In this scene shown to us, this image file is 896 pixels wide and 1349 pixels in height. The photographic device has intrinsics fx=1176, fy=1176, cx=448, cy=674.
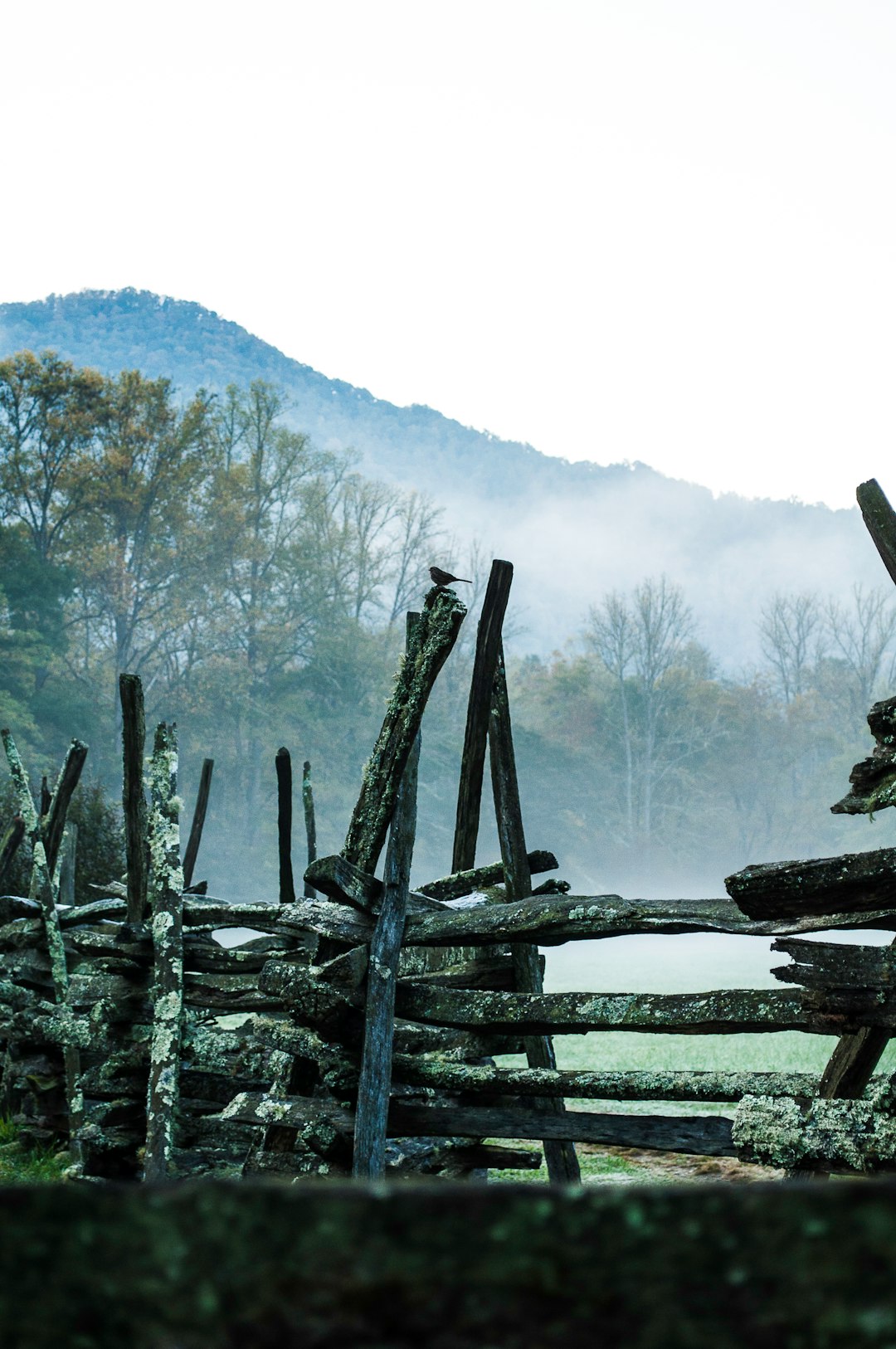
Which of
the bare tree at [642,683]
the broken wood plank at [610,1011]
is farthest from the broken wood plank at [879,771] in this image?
the bare tree at [642,683]

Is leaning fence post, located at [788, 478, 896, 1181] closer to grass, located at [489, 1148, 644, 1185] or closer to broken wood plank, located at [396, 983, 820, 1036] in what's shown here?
broken wood plank, located at [396, 983, 820, 1036]

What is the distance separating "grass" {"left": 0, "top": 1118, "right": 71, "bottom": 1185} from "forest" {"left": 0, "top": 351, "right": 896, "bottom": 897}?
28726 mm

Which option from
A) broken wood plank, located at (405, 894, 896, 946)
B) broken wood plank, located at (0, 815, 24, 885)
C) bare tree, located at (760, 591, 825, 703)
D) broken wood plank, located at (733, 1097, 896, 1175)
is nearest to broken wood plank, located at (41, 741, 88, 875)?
broken wood plank, located at (0, 815, 24, 885)

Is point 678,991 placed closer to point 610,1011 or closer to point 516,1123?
point 516,1123

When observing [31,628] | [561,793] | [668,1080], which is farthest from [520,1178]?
[561,793]

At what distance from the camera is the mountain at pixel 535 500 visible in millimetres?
83062

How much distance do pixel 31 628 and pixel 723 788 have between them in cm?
2996

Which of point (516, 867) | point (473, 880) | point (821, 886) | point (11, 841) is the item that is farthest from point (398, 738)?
point (11, 841)

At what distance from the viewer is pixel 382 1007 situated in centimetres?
464

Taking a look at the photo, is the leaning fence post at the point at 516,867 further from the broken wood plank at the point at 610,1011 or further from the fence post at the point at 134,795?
the fence post at the point at 134,795

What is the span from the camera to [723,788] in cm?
5253

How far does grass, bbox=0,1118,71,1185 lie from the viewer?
803 centimetres

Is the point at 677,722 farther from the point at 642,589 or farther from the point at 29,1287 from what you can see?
the point at 29,1287

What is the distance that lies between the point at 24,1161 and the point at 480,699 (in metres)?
5.67
